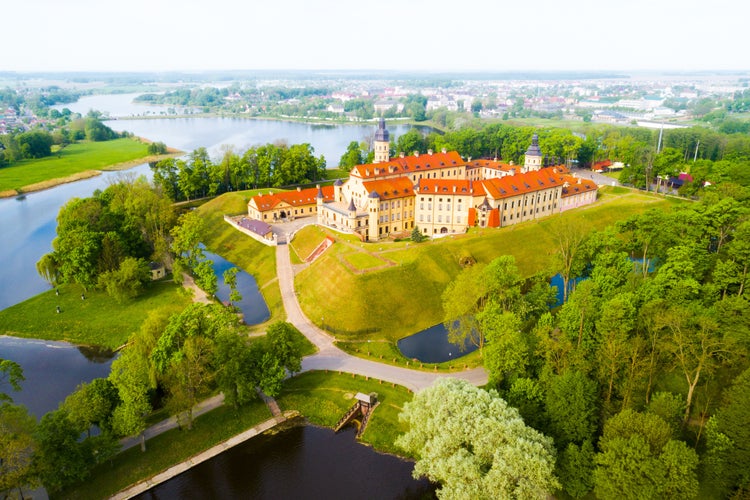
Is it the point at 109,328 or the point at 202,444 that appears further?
the point at 109,328

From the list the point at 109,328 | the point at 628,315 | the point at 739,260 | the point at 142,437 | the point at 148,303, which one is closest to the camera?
the point at 142,437

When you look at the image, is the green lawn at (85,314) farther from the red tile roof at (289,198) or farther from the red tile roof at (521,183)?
the red tile roof at (521,183)

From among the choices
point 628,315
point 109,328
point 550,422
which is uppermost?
point 628,315

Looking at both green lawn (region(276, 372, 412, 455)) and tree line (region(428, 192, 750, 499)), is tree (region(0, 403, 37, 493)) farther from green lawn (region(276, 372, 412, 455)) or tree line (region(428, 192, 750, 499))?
tree line (region(428, 192, 750, 499))

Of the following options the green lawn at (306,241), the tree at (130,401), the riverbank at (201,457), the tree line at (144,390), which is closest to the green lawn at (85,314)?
the tree line at (144,390)

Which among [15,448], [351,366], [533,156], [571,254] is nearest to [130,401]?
[15,448]

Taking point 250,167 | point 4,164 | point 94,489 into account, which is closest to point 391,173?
point 250,167

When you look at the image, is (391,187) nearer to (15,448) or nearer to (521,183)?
(521,183)

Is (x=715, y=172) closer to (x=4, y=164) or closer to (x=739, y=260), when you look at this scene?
(x=739, y=260)
